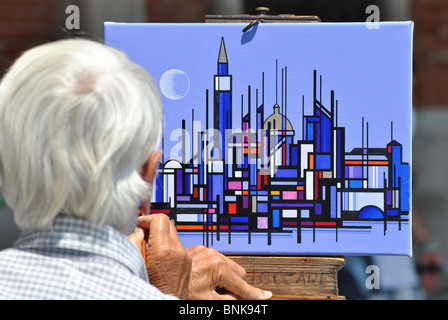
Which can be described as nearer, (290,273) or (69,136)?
(69,136)

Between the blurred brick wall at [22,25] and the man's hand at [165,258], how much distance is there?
239 centimetres

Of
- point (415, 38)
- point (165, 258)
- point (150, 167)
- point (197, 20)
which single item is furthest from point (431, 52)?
point (150, 167)

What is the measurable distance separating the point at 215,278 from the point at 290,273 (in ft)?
0.56

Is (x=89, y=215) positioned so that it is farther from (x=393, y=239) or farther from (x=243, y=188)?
(x=393, y=239)

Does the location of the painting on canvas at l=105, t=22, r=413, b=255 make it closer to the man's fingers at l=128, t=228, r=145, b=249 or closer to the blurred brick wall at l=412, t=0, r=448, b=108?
the man's fingers at l=128, t=228, r=145, b=249

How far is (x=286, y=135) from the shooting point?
124 cm

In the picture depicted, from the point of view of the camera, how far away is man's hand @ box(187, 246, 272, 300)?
1174mm

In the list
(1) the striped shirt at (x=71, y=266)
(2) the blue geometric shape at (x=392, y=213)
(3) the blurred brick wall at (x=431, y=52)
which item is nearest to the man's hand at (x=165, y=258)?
(1) the striped shirt at (x=71, y=266)

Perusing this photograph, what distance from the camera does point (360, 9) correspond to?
3766 mm

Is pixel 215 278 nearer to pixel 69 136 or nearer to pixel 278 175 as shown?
pixel 278 175

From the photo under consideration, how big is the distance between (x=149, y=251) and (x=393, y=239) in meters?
Result: 0.48

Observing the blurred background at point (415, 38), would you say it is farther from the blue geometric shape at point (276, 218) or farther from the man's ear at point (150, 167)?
the man's ear at point (150, 167)

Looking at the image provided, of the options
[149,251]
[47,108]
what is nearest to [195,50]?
[149,251]
